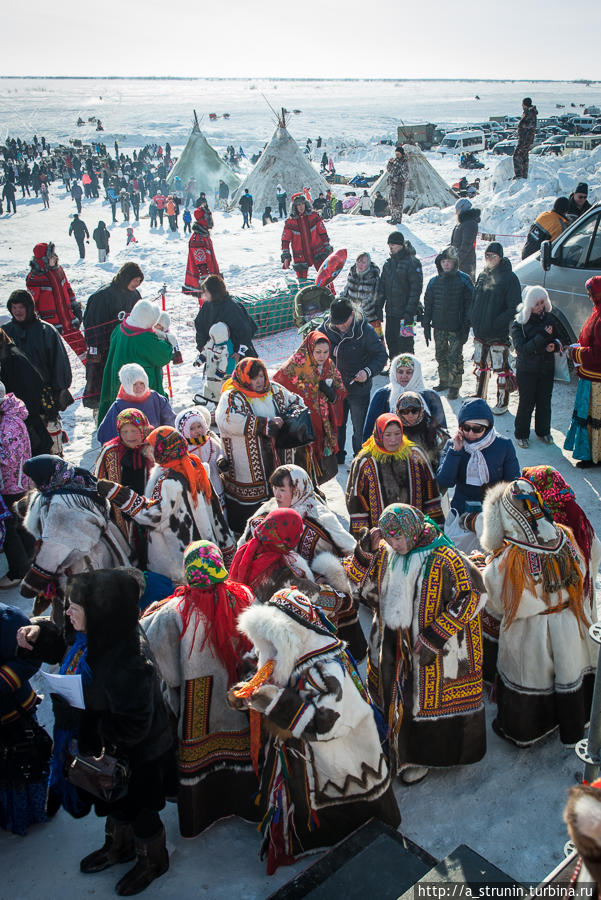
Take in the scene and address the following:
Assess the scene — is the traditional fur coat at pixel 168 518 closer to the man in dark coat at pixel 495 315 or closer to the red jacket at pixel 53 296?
the man in dark coat at pixel 495 315

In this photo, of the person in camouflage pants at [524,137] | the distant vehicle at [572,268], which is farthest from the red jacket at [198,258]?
the person in camouflage pants at [524,137]

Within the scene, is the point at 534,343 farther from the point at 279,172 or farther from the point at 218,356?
the point at 279,172

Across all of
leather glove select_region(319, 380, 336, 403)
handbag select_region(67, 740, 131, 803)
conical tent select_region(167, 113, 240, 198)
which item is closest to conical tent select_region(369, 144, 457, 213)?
conical tent select_region(167, 113, 240, 198)

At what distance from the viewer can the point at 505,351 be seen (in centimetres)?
804

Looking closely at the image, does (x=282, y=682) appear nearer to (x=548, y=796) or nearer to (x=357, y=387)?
(x=548, y=796)

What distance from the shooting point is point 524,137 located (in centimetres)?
1845

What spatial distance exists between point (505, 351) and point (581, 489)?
2.03 m

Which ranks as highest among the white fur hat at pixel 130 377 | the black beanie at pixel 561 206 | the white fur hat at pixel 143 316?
the black beanie at pixel 561 206

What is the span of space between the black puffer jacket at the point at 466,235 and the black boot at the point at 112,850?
928 cm

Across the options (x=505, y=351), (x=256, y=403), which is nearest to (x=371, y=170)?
(x=505, y=351)

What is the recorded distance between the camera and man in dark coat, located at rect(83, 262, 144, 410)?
7625 mm

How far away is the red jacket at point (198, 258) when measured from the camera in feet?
38.7

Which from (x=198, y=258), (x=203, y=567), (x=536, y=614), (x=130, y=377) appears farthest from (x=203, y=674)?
(x=198, y=258)

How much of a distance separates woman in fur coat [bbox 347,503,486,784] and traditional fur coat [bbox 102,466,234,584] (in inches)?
42.3
